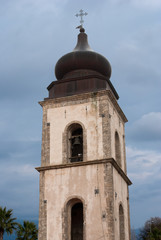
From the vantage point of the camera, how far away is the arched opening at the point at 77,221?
78.7ft

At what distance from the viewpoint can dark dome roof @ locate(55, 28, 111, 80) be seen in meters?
26.7

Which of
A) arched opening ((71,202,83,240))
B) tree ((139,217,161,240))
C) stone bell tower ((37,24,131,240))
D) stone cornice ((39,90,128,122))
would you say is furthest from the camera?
tree ((139,217,161,240))

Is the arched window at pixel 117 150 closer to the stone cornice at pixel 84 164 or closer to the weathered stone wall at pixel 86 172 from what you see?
the weathered stone wall at pixel 86 172

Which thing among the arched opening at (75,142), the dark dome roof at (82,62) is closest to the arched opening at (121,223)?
the arched opening at (75,142)

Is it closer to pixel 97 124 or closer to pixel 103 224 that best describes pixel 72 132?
pixel 97 124

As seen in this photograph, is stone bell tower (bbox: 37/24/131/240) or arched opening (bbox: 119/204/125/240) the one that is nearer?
stone bell tower (bbox: 37/24/131/240)

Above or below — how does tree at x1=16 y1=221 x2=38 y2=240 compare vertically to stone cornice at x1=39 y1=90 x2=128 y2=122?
below

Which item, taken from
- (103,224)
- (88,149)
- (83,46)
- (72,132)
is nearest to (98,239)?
(103,224)

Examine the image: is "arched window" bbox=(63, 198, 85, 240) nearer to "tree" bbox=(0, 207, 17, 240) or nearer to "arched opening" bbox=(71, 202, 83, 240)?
"arched opening" bbox=(71, 202, 83, 240)

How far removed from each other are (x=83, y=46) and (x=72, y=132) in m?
5.67

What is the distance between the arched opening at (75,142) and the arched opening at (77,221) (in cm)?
258

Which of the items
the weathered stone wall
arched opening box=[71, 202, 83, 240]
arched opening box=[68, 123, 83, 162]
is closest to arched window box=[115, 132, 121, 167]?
the weathered stone wall

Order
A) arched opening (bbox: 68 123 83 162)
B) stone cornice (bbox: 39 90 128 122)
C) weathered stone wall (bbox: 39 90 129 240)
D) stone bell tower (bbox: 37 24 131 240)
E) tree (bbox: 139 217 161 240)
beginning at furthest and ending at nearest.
A: tree (bbox: 139 217 161 240), stone cornice (bbox: 39 90 128 122), arched opening (bbox: 68 123 83 162), stone bell tower (bbox: 37 24 131 240), weathered stone wall (bbox: 39 90 129 240)

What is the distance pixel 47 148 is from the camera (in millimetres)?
24922
